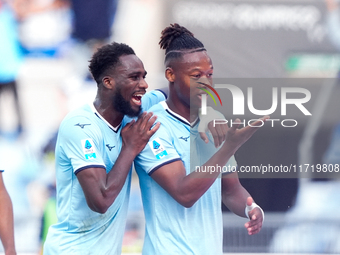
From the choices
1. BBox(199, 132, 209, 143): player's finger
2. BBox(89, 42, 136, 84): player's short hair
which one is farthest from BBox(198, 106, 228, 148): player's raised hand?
BBox(89, 42, 136, 84): player's short hair

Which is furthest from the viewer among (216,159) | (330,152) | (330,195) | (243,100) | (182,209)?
(330,195)

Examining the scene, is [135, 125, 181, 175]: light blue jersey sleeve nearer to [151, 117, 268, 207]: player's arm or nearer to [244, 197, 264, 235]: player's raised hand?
[151, 117, 268, 207]: player's arm

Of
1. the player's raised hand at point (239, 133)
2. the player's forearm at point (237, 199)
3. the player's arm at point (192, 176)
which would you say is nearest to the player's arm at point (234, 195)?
the player's forearm at point (237, 199)

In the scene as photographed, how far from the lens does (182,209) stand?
278 centimetres

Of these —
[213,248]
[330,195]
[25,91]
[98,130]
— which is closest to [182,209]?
[213,248]

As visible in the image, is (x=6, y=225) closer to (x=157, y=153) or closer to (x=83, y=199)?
(x=83, y=199)

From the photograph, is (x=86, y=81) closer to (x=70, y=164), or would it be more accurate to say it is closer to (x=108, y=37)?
(x=108, y=37)

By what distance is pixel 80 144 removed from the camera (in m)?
2.76

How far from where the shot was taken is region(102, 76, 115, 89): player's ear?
2.93 m

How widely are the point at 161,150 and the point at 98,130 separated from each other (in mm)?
359

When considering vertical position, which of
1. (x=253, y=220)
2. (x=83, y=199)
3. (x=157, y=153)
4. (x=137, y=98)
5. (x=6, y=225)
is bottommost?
(x=6, y=225)

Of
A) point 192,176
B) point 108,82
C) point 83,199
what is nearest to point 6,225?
point 83,199

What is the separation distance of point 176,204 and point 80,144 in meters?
0.60

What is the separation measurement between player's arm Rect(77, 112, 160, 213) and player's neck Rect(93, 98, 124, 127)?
134 mm
